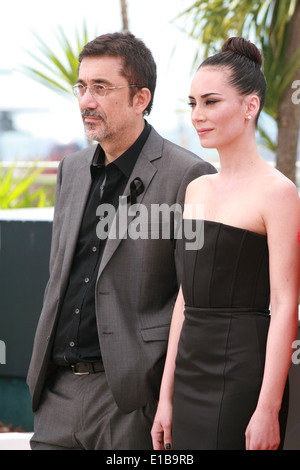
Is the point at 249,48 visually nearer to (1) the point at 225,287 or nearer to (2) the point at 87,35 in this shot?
(1) the point at 225,287

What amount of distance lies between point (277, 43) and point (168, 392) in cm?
546

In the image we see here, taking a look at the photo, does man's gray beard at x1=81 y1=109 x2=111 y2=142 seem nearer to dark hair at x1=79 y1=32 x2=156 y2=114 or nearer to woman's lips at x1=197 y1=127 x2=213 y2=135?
dark hair at x1=79 y1=32 x2=156 y2=114

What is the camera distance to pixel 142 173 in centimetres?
225

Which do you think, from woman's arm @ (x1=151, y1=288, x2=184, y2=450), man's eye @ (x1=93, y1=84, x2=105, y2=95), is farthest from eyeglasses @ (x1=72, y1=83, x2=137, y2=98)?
woman's arm @ (x1=151, y1=288, x2=184, y2=450)

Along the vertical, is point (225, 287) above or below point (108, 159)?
below

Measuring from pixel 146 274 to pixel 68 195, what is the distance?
46cm

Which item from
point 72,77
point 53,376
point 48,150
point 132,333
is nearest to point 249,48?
point 132,333

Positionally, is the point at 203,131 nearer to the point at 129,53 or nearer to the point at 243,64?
the point at 243,64

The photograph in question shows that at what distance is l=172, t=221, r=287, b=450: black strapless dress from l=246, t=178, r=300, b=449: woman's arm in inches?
2.1

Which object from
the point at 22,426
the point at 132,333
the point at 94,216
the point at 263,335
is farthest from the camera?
the point at 22,426

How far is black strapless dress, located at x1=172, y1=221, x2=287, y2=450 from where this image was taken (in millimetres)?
1787

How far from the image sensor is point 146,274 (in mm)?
2152

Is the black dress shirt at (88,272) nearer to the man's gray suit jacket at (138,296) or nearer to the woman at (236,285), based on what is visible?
the man's gray suit jacket at (138,296)

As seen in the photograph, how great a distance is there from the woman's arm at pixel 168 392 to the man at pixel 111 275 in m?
0.10
